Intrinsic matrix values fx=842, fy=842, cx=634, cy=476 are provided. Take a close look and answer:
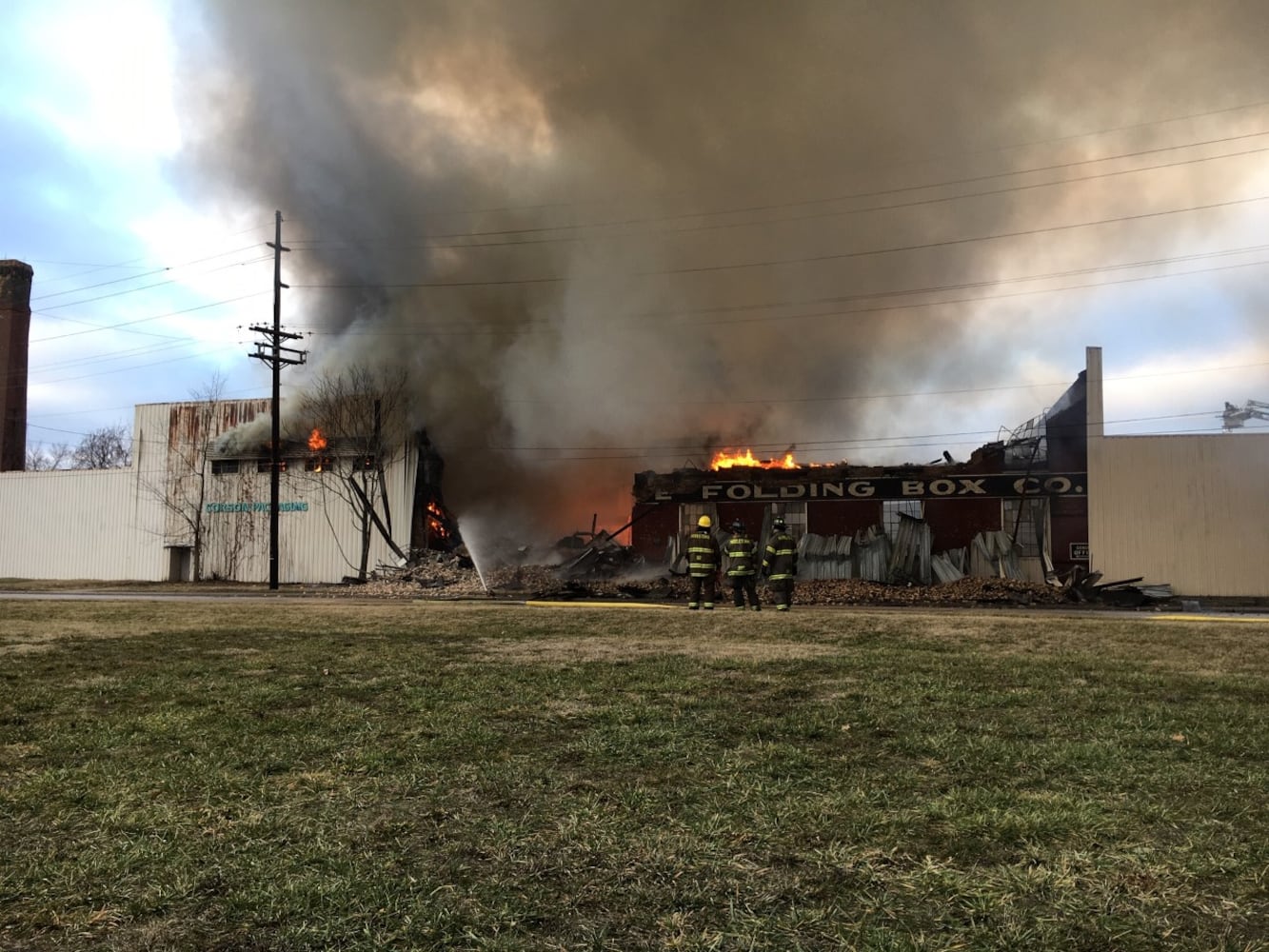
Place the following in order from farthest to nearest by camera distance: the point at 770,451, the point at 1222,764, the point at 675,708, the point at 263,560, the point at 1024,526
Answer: the point at 263,560 < the point at 770,451 < the point at 1024,526 < the point at 675,708 < the point at 1222,764

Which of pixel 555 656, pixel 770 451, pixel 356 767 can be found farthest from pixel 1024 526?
pixel 356 767

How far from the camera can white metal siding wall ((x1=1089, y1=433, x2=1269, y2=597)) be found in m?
22.1

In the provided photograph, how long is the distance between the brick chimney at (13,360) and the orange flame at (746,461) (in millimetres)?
34763

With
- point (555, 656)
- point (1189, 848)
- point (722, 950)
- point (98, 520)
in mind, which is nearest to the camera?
point (722, 950)

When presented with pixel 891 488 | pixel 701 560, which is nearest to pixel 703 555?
pixel 701 560

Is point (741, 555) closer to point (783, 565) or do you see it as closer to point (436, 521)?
point (783, 565)

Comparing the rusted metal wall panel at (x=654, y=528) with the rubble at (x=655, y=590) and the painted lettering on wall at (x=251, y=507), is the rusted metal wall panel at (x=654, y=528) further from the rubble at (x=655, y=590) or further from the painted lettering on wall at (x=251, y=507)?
the painted lettering on wall at (x=251, y=507)

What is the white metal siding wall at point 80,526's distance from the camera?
104ft

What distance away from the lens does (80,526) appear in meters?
32.8

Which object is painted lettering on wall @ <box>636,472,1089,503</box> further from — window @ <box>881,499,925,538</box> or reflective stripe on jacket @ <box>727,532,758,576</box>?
reflective stripe on jacket @ <box>727,532,758,576</box>

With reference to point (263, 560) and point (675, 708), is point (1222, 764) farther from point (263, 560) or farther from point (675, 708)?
point (263, 560)

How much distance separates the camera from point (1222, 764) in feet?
12.6

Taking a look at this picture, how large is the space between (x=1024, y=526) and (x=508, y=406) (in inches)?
638

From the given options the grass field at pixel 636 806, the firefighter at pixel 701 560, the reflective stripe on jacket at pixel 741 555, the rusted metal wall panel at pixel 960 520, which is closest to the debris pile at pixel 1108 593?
the rusted metal wall panel at pixel 960 520
